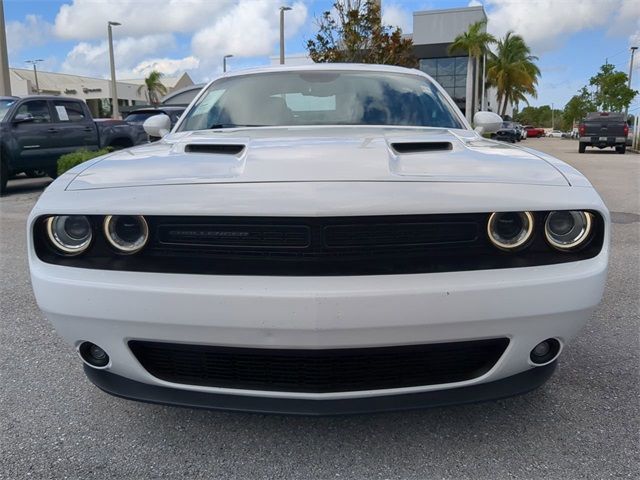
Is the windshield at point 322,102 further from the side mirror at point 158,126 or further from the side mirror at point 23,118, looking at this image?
the side mirror at point 23,118

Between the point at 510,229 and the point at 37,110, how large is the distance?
1055cm

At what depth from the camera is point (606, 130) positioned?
23906 millimetres

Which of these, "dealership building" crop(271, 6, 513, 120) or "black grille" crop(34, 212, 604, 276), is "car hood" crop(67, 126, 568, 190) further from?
"dealership building" crop(271, 6, 513, 120)

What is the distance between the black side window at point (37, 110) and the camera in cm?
1003

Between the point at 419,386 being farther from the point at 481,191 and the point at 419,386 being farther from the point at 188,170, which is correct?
the point at 188,170

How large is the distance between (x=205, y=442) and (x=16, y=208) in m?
7.77

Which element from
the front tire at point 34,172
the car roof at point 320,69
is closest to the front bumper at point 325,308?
the car roof at point 320,69

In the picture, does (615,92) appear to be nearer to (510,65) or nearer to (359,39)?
(510,65)

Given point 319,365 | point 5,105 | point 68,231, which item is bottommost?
point 319,365

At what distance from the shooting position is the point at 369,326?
1.71 metres

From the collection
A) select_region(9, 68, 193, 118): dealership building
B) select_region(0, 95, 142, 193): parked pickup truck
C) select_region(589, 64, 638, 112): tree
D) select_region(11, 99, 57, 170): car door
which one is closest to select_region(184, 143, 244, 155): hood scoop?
select_region(0, 95, 142, 193): parked pickup truck

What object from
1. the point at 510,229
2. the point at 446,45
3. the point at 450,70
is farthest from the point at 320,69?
the point at 450,70

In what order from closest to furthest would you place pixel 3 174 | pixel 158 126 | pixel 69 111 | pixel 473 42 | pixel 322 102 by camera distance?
pixel 322 102 → pixel 158 126 → pixel 3 174 → pixel 69 111 → pixel 473 42

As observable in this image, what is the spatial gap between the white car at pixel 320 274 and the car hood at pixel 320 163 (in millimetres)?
11
